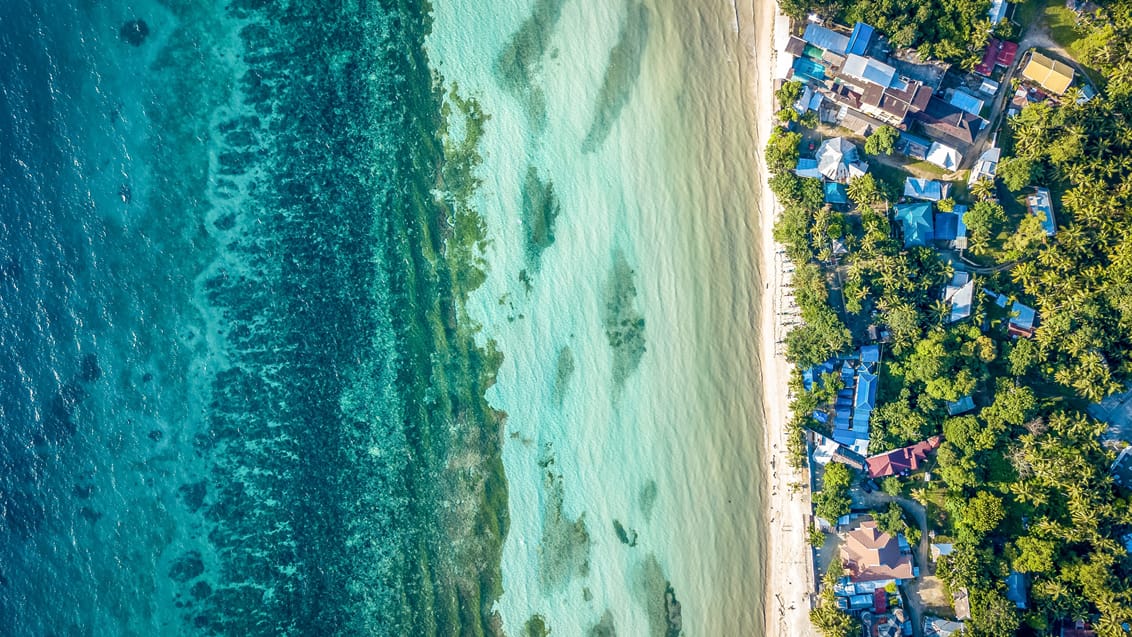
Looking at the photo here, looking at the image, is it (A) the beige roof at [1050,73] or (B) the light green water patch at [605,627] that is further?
(B) the light green water patch at [605,627]

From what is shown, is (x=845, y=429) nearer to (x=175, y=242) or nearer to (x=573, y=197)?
(x=573, y=197)

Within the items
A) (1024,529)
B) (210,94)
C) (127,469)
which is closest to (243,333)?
(127,469)

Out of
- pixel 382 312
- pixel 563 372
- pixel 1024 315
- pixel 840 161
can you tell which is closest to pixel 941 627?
pixel 1024 315

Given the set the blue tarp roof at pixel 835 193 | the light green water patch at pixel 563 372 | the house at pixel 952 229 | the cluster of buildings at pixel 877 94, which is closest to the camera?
the cluster of buildings at pixel 877 94

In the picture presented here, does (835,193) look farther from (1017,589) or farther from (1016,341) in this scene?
(1017,589)

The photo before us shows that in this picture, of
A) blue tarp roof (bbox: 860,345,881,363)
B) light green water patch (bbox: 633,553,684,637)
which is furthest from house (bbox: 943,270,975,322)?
light green water patch (bbox: 633,553,684,637)

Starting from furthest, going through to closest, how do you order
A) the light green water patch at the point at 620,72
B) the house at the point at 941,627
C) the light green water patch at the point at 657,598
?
the light green water patch at the point at 620,72
the light green water patch at the point at 657,598
the house at the point at 941,627

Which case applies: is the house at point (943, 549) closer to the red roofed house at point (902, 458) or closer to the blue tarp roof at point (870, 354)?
the red roofed house at point (902, 458)

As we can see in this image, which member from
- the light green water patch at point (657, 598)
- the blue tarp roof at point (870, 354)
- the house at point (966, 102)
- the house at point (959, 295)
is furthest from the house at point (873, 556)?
the house at point (966, 102)
